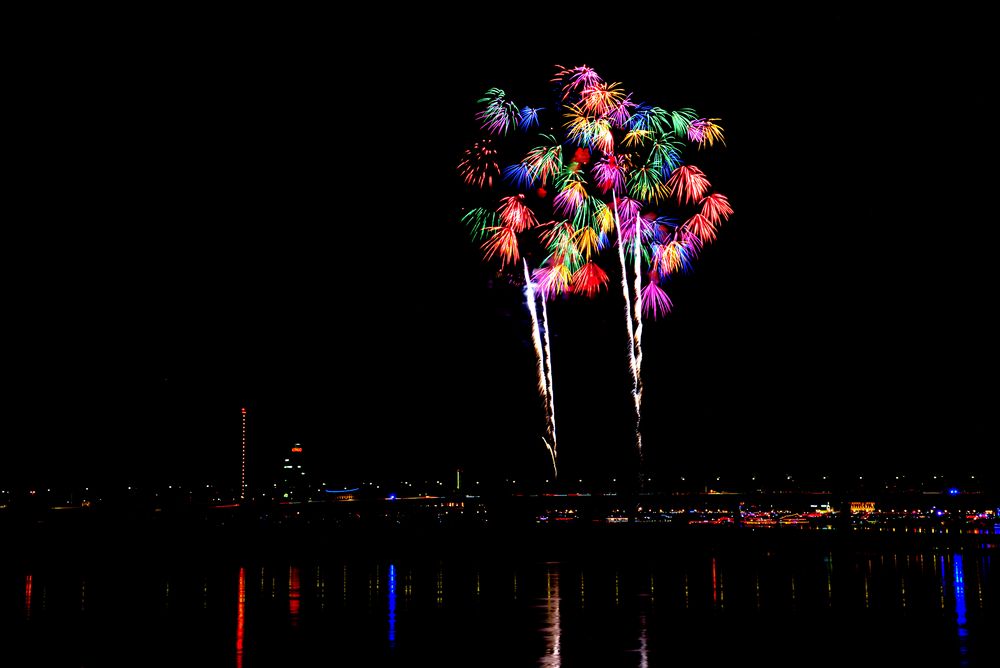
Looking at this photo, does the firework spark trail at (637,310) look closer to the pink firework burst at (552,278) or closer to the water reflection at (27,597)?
the pink firework burst at (552,278)

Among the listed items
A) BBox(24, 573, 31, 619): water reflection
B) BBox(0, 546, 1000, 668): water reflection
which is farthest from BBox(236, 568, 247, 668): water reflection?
BBox(24, 573, 31, 619): water reflection

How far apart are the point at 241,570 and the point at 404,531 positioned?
423 inches

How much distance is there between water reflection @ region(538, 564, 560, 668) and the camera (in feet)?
30.1

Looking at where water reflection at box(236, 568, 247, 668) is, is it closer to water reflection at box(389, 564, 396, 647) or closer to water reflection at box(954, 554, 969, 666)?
water reflection at box(389, 564, 396, 647)

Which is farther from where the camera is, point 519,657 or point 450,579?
point 450,579

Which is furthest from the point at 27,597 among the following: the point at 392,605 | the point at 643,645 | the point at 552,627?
the point at 643,645

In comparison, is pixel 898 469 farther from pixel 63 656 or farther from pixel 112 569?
pixel 63 656

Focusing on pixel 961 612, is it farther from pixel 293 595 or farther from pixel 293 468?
pixel 293 468

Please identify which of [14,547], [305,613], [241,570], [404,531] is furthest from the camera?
[404,531]

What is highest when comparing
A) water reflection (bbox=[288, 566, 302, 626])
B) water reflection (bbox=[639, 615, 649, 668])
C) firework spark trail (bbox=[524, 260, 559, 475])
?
firework spark trail (bbox=[524, 260, 559, 475])

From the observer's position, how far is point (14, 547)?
24719mm

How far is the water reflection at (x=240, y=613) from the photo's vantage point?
31.6 feet

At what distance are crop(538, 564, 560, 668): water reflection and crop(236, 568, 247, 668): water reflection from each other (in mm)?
2389

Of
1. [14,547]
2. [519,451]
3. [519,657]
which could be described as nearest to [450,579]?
[519,657]
